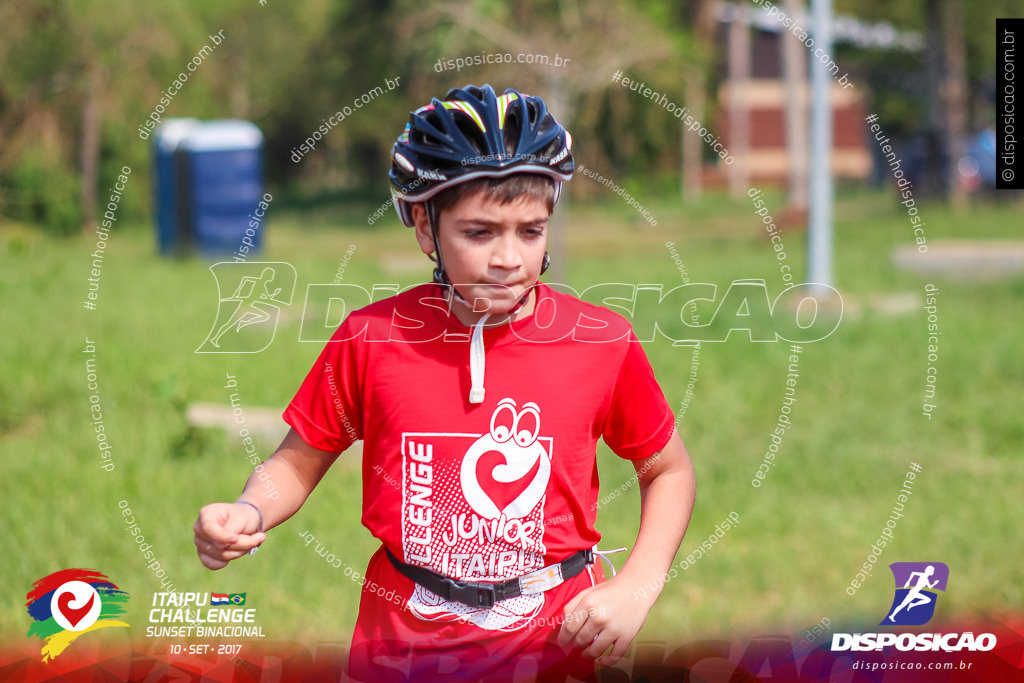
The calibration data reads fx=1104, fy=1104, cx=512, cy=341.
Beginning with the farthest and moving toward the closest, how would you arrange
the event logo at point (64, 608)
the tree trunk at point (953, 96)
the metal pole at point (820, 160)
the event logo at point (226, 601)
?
the tree trunk at point (953, 96) < the metal pole at point (820, 160) < the event logo at point (226, 601) < the event logo at point (64, 608)

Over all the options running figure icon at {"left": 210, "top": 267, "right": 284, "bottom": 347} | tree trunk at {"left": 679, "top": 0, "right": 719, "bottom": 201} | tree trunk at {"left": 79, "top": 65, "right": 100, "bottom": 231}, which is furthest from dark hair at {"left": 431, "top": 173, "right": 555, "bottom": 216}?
tree trunk at {"left": 679, "top": 0, "right": 719, "bottom": 201}

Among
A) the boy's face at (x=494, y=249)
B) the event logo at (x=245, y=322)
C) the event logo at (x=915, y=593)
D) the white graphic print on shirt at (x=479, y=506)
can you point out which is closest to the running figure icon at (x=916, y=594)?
the event logo at (x=915, y=593)

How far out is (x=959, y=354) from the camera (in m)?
8.52

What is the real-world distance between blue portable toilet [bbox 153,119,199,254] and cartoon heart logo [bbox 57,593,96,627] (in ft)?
51.2

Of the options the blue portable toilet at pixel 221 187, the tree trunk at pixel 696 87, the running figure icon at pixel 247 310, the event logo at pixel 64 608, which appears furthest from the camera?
the tree trunk at pixel 696 87

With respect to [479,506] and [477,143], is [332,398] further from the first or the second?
[477,143]

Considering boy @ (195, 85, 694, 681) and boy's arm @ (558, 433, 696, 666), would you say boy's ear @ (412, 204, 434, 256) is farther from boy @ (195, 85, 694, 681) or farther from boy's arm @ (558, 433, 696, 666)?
boy's arm @ (558, 433, 696, 666)

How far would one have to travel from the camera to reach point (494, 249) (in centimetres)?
219

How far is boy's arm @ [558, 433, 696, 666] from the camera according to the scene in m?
2.10

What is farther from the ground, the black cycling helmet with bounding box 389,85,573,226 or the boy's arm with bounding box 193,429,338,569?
the black cycling helmet with bounding box 389,85,573,226

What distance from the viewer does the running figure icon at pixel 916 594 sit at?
4.07 metres

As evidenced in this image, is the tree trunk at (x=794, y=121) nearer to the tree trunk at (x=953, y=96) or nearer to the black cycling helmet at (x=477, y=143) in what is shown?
the tree trunk at (x=953, y=96)

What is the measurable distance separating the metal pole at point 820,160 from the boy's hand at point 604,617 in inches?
334

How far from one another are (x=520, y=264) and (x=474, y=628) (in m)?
0.74
